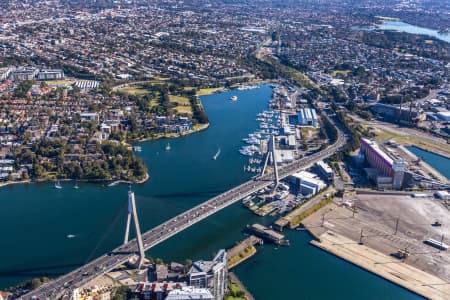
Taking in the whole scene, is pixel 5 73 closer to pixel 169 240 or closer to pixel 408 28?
pixel 169 240

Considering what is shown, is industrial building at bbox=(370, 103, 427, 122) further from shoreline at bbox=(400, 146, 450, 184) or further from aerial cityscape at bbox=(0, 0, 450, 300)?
shoreline at bbox=(400, 146, 450, 184)

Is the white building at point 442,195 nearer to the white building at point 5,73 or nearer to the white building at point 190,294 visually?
the white building at point 190,294

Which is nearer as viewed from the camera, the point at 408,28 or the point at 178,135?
the point at 178,135

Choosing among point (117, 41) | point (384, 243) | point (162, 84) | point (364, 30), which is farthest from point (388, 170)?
point (364, 30)

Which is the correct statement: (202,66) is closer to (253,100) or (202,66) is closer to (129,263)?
(253,100)

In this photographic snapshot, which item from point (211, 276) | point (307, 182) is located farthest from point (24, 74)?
point (211, 276)

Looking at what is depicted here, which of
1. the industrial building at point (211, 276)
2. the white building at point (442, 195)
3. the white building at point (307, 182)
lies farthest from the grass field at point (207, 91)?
the industrial building at point (211, 276)

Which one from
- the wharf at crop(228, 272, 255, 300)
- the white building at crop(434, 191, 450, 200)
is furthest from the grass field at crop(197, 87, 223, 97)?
the wharf at crop(228, 272, 255, 300)

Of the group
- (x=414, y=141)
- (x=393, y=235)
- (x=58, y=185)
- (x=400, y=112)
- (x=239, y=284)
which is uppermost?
(x=400, y=112)
